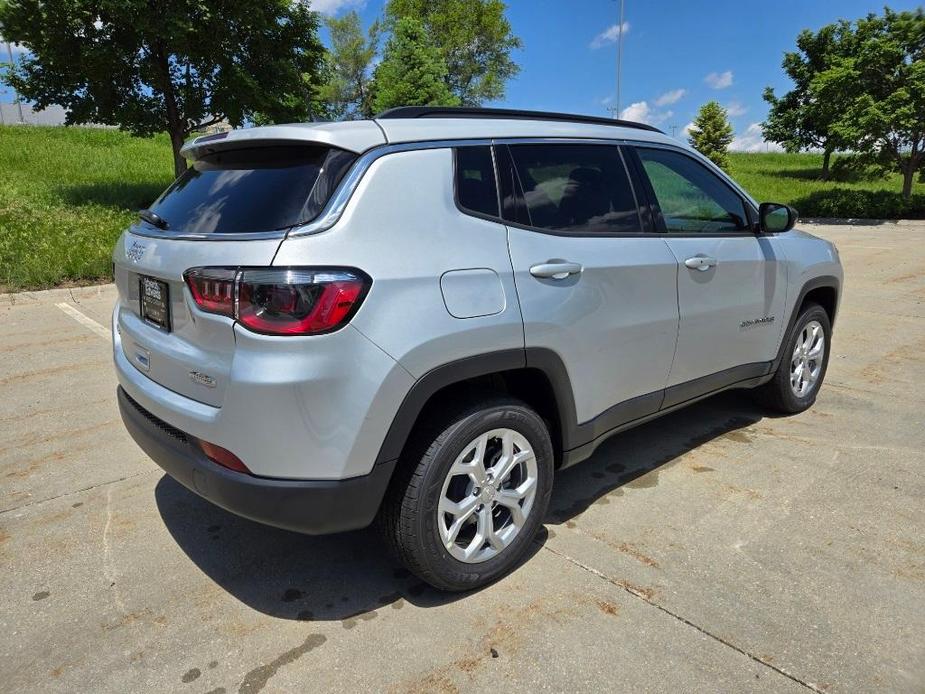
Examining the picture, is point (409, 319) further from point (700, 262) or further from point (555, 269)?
point (700, 262)

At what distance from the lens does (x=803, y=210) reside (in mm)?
25344

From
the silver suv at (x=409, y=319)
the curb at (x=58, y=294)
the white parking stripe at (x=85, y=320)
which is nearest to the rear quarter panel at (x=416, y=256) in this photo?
the silver suv at (x=409, y=319)

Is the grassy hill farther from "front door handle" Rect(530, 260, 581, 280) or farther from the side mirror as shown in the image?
the side mirror

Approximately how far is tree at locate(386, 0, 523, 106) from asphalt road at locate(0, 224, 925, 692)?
4576 cm

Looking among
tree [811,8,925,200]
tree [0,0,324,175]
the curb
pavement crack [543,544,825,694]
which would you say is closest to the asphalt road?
pavement crack [543,544,825,694]

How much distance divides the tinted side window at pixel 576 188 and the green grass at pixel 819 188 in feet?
64.2

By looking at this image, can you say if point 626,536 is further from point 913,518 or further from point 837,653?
point 913,518

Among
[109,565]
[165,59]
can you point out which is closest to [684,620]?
[109,565]

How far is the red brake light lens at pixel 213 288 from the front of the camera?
6.88 ft

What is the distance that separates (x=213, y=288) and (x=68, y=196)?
1494 cm

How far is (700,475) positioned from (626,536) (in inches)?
33.4

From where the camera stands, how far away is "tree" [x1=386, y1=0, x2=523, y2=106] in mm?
46719

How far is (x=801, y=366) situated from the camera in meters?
4.46

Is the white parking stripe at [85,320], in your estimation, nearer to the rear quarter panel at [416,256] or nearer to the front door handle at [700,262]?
the rear quarter panel at [416,256]
